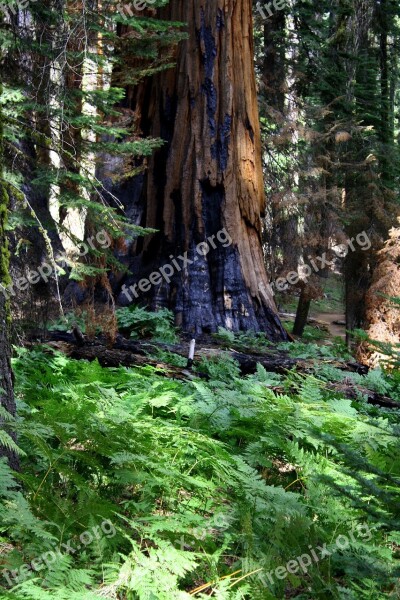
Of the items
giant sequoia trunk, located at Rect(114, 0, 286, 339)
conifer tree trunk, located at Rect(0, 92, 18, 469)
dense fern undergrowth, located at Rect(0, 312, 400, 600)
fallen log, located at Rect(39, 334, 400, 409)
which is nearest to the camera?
dense fern undergrowth, located at Rect(0, 312, 400, 600)

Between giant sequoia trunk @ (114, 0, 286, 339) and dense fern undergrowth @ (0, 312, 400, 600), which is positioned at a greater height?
→ giant sequoia trunk @ (114, 0, 286, 339)

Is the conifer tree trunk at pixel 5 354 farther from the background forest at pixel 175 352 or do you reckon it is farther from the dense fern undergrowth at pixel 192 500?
the dense fern undergrowth at pixel 192 500

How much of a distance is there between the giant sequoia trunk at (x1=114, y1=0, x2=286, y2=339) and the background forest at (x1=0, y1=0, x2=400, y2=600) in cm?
4

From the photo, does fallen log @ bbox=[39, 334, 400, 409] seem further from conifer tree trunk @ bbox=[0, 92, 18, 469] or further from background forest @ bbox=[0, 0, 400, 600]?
conifer tree trunk @ bbox=[0, 92, 18, 469]

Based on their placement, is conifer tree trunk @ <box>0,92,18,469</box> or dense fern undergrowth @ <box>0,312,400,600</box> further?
conifer tree trunk @ <box>0,92,18,469</box>

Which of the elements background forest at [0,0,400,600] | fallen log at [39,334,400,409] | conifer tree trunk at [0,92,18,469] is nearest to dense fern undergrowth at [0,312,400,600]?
background forest at [0,0,400,600]

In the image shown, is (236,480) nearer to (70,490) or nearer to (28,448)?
(70,490)

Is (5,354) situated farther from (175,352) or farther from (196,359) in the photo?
(175,352)

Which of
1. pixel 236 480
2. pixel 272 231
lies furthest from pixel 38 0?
pixel 272 231

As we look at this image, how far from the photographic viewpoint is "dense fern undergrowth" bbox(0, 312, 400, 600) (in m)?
2.70

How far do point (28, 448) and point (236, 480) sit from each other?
126 centimetres

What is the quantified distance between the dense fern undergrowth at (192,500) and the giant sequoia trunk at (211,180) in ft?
15.8

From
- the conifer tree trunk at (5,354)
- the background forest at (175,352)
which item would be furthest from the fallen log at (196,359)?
the conifer tree trunk at (5,354)

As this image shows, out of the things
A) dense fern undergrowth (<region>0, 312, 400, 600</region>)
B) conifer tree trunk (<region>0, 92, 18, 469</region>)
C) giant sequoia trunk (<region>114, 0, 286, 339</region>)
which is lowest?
dense fern undergrowth (<region>0, 312, 400, 600</region>)
